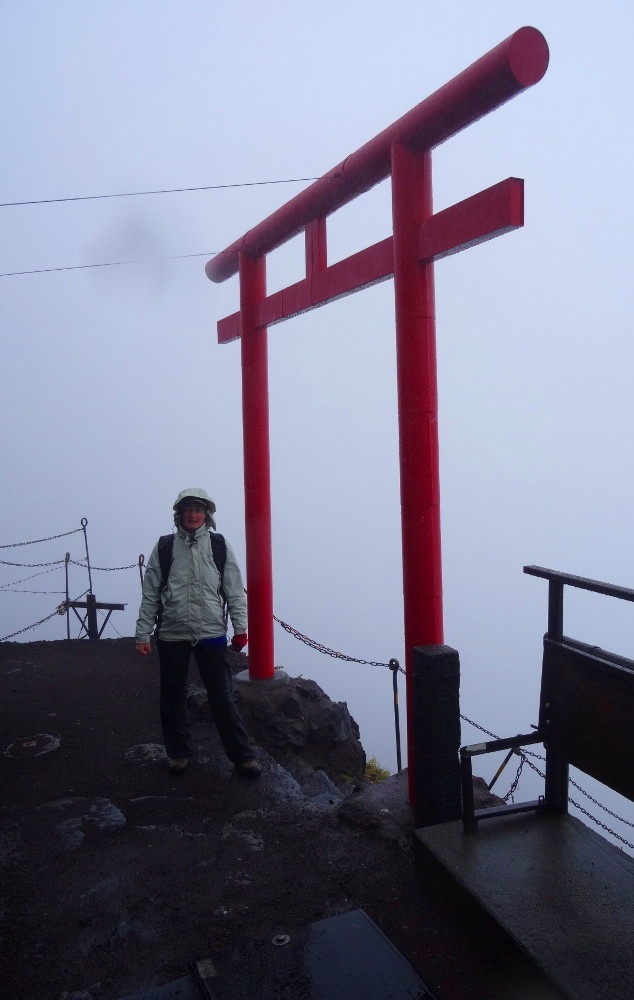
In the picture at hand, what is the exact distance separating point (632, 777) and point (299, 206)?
5059 millimetres

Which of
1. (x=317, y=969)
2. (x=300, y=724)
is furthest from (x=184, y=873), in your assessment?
(x=300, y=724)

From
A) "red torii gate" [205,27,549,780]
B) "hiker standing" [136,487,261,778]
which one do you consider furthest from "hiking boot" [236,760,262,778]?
"red torii gate" [205,27,549,780]

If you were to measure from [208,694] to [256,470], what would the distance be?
2676 mm

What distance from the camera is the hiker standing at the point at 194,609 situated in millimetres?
5090

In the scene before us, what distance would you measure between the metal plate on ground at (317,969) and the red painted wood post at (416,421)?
4.50ft

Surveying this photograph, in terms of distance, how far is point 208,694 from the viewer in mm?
5152

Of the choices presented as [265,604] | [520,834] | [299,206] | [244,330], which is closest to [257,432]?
[244,330]

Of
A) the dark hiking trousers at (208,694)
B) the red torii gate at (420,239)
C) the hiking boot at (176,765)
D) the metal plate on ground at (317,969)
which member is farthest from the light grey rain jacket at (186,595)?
the metal plate on ground at (317,969)

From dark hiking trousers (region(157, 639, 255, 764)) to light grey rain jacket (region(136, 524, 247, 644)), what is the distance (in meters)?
0.12

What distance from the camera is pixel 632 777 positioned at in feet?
10.5

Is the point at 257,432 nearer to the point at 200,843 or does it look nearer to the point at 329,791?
the point at 329,791

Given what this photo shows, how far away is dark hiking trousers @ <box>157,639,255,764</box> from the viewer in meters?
5.15

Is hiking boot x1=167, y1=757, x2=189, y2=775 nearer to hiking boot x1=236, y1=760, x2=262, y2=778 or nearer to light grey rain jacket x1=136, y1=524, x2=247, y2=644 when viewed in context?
hiking boot x1=236, y1=760, x2=262, y2=778

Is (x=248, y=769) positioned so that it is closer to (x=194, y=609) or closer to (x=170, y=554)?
(x=194, y=609)
